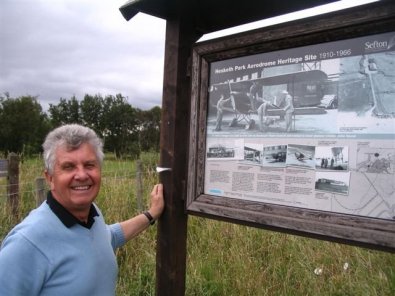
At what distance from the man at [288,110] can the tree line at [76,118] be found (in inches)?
246

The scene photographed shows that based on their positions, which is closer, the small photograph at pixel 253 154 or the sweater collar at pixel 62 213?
the sweater collar at pixel 62 213

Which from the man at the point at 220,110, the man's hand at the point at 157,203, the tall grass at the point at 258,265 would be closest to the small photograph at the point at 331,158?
the man at the point at 220,110

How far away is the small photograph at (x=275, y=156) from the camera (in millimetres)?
1860

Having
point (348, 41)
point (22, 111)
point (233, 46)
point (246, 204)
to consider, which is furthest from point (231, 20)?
point (22, 111)

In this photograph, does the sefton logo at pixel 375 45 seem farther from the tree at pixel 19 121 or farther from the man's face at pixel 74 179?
the tree at pixel 19 121

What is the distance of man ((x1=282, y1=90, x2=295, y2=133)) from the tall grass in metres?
1.90

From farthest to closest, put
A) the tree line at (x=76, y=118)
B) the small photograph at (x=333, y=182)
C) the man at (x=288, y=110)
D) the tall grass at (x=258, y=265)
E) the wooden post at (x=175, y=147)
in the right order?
the tree line at (x=76, y=118) < the tall grass at (x=258, y=265) < the wooden post at (x=175, y=147) < the man at (x=288, y=110) < the small photograph at (x=333, y=182)

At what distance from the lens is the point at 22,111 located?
3959 cm

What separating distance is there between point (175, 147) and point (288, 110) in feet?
2.59

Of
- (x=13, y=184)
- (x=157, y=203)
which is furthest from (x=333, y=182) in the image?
(x=13, y=184)

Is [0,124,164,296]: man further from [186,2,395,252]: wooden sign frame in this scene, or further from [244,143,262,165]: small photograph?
[244,143,262,165]: small photograph

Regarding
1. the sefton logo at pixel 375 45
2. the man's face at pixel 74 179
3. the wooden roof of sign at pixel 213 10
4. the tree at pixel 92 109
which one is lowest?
the man's face at pixel 74 179

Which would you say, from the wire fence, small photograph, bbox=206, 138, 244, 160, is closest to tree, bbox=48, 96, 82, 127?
the wire fence

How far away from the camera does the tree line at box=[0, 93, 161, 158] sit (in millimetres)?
18788
